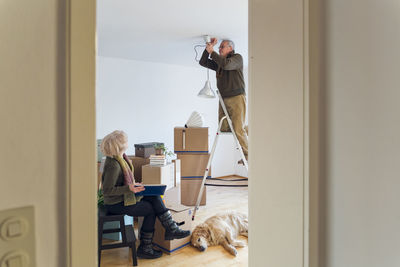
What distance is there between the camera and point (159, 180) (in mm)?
2945

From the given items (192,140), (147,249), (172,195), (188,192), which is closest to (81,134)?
(147,249)

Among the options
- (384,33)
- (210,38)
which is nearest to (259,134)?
(384,33)

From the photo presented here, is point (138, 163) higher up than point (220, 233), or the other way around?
point (138, 163)

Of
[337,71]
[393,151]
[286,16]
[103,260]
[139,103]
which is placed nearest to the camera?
[393,151]

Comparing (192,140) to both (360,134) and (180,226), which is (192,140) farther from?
(360,134)

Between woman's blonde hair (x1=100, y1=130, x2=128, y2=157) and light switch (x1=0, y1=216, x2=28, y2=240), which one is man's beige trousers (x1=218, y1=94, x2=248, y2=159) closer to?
woman's blonde hair (x1=100, y1=130, x2=128, y2=157)

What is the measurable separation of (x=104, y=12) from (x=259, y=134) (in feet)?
8.04

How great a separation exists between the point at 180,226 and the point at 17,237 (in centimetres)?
230

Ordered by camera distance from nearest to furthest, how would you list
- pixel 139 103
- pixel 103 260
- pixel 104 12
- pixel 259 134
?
pixel 259 134
pixel 103 260
pixel 104 12
pixel 139 103

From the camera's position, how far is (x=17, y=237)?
0.42 metres

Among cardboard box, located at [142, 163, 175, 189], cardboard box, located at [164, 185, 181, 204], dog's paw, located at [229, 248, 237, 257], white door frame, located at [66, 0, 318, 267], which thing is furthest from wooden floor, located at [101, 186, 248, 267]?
white door frame, located at [66, 0, 318, 267]

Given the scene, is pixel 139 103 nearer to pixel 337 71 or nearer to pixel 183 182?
pixel 183 182

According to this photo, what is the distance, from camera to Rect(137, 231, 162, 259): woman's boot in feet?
7.77

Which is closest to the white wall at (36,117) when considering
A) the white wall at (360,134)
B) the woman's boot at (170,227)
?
the white wall at (360,134)
